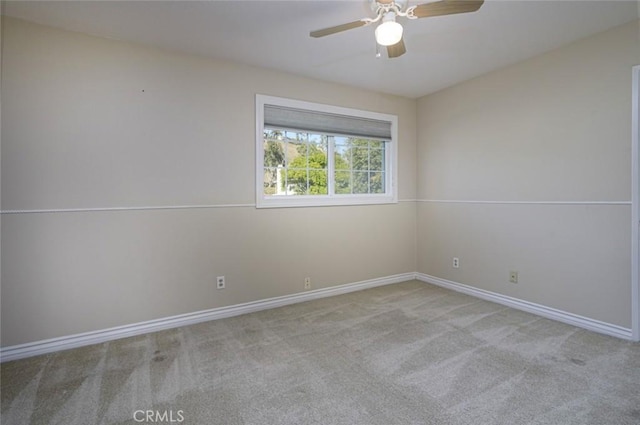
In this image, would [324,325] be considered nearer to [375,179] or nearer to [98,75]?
[375,179]

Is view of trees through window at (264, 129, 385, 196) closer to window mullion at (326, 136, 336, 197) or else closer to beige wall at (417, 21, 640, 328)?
window mullion at (326, 136, 336, 197)

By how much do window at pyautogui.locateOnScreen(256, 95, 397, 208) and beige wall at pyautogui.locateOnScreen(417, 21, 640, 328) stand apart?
74 cm

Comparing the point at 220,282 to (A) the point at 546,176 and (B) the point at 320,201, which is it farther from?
(A) the point at 546,176

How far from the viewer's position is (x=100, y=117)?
2.50 m

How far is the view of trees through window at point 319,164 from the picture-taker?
11.0 ft

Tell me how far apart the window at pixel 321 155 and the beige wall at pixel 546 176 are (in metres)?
0.74

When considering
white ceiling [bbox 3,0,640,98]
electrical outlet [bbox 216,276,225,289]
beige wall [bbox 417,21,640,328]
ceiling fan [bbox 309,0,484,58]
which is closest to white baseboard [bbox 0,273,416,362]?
electrical outlet [bbox 216,276,225,289]

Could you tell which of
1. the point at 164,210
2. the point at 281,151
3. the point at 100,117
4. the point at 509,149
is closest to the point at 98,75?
the point at 100,117

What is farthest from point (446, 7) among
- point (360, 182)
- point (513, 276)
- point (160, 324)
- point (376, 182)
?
point (160, 324)

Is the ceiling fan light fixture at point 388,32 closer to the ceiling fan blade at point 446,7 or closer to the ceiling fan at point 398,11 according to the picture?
the ceiling fan at point 398,11

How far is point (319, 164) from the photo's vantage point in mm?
3646

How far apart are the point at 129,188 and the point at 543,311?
3.93 metres

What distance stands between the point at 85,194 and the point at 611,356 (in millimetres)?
4128

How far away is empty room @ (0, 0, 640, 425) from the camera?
6.23 ft
